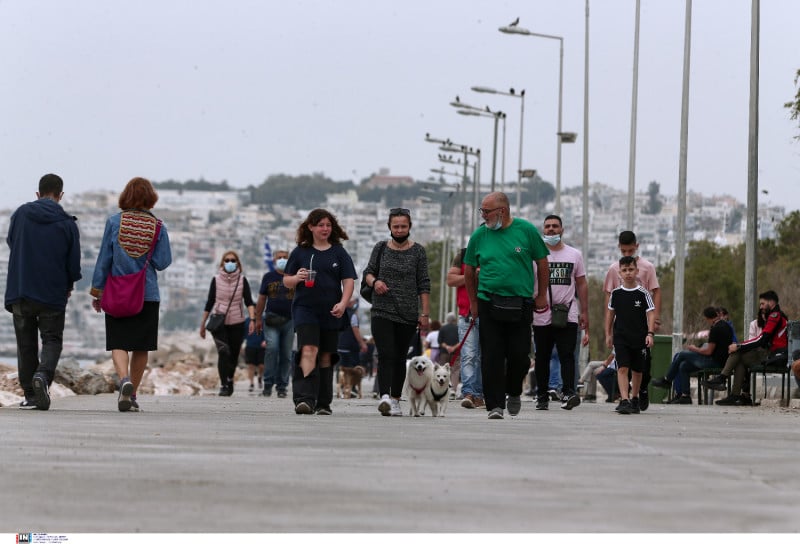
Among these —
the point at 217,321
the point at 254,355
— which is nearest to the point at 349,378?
the point at 254,355

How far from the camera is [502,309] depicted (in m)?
14.8

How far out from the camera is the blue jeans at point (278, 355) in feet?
78.3

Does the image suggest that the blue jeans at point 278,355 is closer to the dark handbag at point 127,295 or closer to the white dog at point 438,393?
the white dog at point 438,393

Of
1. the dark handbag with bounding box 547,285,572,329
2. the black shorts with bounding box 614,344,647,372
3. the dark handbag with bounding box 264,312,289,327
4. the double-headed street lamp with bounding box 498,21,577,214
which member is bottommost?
the black shorts with bounding box 614,344,647,372

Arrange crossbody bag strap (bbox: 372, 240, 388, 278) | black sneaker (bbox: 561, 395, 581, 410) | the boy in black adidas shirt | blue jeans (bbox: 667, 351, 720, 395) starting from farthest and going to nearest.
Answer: blue jeans (bbox: 667, 351, 720, 395) → black sneaker (bbox: 561, 395, 581, 410) → the boy in black adidas shirt → crossbody bag strap (bbox: 372, 240, 388, 278)

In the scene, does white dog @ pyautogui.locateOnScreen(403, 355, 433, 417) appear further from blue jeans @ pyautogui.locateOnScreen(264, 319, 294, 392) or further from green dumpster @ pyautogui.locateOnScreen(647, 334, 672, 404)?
green dumpster @ pyautogui.locateOnScreen(647, 334, 672, 404)

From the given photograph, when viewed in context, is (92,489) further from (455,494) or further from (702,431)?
(702,431)

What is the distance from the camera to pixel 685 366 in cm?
2402

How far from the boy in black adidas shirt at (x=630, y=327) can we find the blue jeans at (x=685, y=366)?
6467 mm

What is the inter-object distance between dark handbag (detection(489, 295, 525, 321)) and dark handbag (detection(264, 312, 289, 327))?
29.9 ft

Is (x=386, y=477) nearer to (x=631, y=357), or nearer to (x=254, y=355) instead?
(x=631, y=357)

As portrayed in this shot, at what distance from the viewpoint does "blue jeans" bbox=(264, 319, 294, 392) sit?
2388cm

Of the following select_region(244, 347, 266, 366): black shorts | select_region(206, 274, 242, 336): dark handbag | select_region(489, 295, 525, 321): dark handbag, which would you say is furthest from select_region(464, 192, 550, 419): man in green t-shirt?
select_region(244, 347, 266, 366): black shorts

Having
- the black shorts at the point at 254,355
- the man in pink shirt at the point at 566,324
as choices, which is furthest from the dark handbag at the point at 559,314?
the black shorts at the point at 254,355
